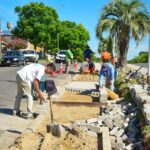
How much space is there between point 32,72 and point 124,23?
17.4 m

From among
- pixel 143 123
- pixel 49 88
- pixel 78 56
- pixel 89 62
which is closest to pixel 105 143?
pixel 143 123

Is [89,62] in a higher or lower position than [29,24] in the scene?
lower

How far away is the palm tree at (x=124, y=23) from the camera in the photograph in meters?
27.6

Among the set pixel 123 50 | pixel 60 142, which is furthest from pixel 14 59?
pixel 60 142

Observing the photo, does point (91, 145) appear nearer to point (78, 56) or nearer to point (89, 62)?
point (89, 62)

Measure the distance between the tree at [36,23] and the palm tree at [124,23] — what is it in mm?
46207

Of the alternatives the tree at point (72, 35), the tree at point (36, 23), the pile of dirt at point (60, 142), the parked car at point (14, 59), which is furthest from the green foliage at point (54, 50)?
the pile of dirt at point (60, 142)

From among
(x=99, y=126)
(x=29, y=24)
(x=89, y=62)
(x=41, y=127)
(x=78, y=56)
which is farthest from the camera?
(x=78, y=56)

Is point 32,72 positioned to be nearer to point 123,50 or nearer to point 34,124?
point 34,124

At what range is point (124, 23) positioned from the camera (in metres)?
27.7

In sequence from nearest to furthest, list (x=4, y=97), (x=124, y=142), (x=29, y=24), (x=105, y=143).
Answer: (x=105, y=143)
(x=124, y=142)
(x=4, y=97)
(x=29, y=24)

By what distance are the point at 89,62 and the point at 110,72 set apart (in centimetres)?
1101

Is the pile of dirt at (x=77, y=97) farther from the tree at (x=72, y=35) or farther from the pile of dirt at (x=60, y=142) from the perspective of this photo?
the tree at (x=72, y=35)

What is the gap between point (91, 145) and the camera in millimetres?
8117
